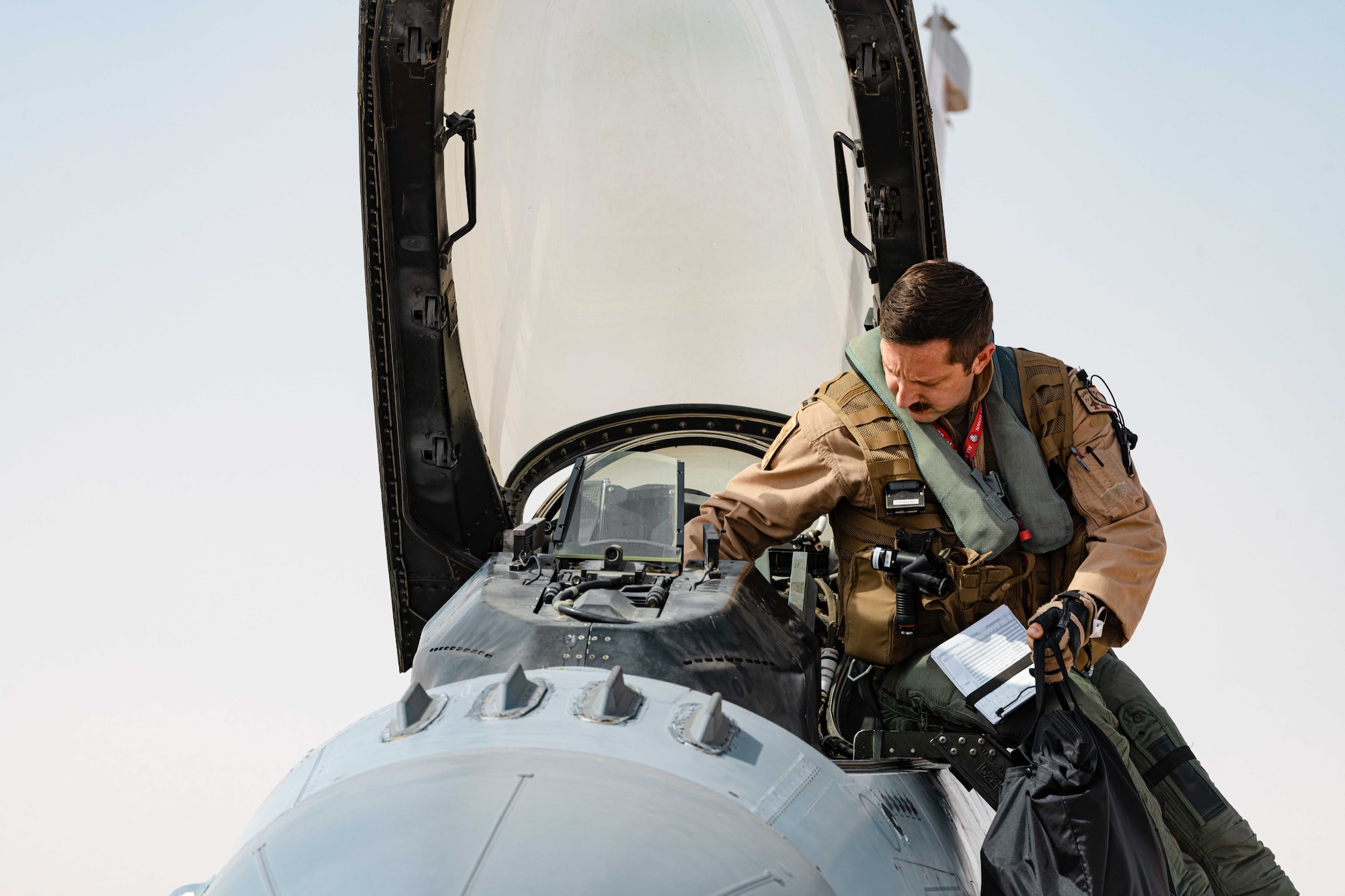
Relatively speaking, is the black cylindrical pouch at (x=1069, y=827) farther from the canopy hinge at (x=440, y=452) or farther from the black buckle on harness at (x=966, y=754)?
the canopy hinge at (x=440, y=452)

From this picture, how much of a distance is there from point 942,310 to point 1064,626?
0.86 m

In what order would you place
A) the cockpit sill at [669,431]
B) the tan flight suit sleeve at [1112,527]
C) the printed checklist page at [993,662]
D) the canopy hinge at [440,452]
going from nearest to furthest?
the printed checklist page at [993,662], the tan flight suit sleeve at [1112,527], the canopy hinge at [440,452], the cockpit sill at [669,431]

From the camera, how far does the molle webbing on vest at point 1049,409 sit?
2969 millimetres

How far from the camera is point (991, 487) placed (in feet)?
A: 9.33

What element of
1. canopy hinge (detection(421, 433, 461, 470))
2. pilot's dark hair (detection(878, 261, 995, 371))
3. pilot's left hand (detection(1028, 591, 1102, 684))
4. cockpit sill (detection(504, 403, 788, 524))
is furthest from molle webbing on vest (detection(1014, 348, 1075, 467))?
canopy hinge (detection(421, 433, 461, 470))

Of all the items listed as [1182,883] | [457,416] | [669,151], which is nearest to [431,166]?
[457,416]

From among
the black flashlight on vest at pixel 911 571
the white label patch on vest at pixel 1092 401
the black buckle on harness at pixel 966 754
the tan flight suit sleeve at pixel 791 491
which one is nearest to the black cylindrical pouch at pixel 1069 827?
the black buckle on harness at pixel 966 754

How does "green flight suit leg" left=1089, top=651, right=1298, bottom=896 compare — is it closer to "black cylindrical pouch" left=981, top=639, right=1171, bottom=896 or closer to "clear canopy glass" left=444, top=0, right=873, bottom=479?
"black cylindrical pouch" left=981, top=639, right=1171, bottom=896

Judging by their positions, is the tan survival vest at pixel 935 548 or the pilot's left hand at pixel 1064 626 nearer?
the pilot's left hand at pixel 1064 626

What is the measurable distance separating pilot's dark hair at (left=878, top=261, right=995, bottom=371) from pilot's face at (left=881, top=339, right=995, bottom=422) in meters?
0.02

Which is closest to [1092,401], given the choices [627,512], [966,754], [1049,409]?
[1049,409]

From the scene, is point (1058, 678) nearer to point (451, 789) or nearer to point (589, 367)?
point (451, 789)

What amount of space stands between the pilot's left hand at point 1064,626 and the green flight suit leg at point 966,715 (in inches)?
4.0

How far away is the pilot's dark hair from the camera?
2734 millimetres
